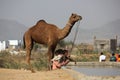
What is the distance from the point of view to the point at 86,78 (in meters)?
11.9

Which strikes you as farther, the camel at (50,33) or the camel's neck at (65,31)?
the camel's neck at (65,31)

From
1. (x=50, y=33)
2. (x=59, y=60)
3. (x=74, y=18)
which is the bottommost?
(x=59, y=60)

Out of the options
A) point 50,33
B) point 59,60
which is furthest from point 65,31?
point 59,60

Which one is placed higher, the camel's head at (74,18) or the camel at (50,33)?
the camel's head at (74,18)

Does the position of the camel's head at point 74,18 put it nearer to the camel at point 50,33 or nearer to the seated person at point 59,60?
the camel at point 50,33

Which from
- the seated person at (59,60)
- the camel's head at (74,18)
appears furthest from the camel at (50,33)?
the seated person at (59,60)

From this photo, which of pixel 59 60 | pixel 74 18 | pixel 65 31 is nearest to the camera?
pixel 59 60

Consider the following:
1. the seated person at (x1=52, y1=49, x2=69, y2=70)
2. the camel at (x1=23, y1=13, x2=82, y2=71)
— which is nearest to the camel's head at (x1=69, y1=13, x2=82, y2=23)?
the camel at (x1=23, y1=13, x2=82, y2=71)

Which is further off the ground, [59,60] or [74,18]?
[74,18]

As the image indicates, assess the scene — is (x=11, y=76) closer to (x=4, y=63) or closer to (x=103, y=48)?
(x=4, y=63)

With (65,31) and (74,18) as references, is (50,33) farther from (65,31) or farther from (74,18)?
(74,18)

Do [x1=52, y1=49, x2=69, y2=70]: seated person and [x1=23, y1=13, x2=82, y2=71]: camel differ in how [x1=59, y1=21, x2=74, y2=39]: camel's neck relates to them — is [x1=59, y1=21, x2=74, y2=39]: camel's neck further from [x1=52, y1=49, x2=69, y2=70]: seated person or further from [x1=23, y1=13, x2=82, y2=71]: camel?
[x1=52, y1=49, x2=69, y2=70]: seated person

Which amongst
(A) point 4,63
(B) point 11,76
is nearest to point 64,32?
(B) point 11,76

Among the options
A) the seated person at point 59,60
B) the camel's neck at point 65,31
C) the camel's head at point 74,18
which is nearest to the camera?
the seated person at point 59,60
